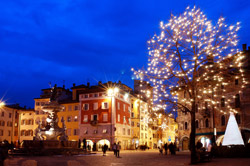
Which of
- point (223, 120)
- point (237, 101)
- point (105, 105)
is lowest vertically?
point (223, 120)

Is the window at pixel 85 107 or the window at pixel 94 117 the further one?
the window at pixel 85 107

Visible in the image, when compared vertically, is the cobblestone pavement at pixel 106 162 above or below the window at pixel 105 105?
below

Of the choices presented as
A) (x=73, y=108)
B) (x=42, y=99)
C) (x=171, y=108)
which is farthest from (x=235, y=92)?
(x=42, y=99)

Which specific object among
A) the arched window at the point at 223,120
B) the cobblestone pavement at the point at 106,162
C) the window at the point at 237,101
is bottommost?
the cobblestone pavement at the point at 106,162

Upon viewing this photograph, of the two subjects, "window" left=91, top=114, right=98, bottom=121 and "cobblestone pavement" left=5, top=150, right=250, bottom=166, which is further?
"window" left=91, top=114, right=98, bottom=121

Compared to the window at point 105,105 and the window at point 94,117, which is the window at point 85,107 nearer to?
the window at point 94,117

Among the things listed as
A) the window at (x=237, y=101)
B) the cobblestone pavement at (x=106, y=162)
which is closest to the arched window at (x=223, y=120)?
the window at (x=237, y=101)

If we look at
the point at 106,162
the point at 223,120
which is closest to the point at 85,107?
the point at 223,120

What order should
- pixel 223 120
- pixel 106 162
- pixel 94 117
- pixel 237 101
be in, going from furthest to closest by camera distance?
pixel 94 117, pixel 223 120, pixel 237 101, pixel 106 162

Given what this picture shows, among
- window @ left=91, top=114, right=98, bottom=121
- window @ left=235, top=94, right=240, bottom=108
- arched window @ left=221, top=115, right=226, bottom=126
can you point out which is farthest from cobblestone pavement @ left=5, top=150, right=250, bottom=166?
window @ left=91, top=114, right=98, bottom=121

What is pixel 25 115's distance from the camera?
71062mm

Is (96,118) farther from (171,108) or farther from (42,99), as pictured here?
(171,108)

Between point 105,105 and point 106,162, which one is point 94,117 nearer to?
point 105,105

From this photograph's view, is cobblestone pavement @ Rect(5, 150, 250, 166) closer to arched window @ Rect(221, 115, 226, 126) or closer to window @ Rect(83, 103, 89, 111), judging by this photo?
arched window @ Rect(221, 115, 226, 126)
